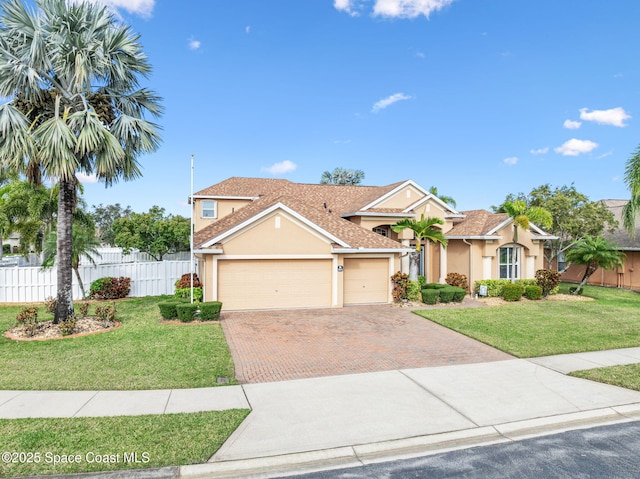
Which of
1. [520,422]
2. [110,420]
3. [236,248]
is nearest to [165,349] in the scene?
[110,420]

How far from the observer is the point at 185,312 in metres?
14.5

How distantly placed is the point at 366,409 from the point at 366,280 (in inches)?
477

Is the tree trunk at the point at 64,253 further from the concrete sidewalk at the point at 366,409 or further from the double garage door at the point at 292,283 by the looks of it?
the concrete sidewalk at the point at 366,409

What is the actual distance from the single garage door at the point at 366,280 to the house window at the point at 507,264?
8120mm

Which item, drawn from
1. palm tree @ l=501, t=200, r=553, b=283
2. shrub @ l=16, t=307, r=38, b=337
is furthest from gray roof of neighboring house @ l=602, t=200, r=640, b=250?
shrub @ l=16, t=307, r=38, b=337

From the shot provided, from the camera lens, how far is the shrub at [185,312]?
570 inches

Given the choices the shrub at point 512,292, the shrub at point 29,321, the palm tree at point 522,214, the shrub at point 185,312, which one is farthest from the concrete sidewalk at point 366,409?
the palm tree at point 522,214

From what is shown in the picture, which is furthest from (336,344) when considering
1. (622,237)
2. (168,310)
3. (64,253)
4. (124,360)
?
(622,237)

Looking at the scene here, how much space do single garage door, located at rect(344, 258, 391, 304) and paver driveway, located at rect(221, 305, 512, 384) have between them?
7.91 ft

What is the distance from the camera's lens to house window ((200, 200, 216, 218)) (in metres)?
26.1

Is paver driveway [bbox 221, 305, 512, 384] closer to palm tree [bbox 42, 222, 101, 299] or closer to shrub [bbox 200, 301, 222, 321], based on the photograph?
shrub [bbox 200, 301, 222, 321]

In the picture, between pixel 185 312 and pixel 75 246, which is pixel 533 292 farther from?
pixel 75 246

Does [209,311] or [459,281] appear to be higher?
[459,281]

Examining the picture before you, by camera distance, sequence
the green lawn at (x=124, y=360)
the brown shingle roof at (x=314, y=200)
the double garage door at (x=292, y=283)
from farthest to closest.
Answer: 1. the brown shingle roof at (x=314, y=200)
2. the double garage door at (x=292, y=283)
3. the green lawn at (x=124, y=360)
